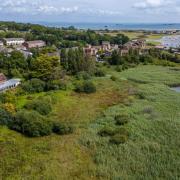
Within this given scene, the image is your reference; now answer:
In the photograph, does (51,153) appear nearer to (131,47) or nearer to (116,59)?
(116,59)

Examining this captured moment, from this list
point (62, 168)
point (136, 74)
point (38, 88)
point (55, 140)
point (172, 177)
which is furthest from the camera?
point (136, 74)

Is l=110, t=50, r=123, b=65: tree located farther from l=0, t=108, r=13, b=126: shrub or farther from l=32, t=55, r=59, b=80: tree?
l=0, t=108, r=13, b=126: shrub

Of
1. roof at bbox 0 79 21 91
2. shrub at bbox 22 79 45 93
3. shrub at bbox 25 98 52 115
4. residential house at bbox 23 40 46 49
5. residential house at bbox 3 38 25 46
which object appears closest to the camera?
shrub at bbox 25 98 52 115

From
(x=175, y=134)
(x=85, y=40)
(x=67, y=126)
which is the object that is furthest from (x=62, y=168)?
(x=85, y=40)

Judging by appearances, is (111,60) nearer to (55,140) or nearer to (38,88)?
(38,88)

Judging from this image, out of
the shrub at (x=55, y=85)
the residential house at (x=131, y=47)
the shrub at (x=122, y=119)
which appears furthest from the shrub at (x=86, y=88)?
the residential house at (x=131, y=47)

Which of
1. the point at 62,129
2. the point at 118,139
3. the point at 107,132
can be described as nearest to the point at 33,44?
the point at 62,129

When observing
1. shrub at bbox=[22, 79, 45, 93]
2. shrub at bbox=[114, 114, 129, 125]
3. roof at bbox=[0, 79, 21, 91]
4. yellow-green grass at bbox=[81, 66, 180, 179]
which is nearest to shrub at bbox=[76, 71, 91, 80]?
shrub at bbox=[22, 79, 45, 93]
